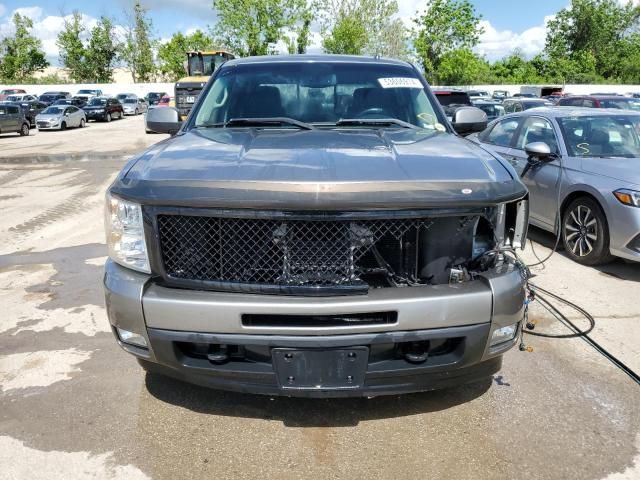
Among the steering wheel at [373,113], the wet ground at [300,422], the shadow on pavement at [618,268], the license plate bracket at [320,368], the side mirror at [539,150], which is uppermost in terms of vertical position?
the steering wheel at [373,113]

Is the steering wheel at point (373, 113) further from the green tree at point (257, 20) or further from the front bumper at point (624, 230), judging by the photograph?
the green tree at point (257, 20)

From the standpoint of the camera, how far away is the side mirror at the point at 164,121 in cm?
432

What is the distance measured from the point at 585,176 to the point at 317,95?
3.39 m

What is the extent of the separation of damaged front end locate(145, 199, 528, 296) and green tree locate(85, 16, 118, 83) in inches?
2986

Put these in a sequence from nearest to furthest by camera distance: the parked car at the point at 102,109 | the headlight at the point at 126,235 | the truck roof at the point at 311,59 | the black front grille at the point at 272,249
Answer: the black front grille at the point at 272,249 → the headlight at the point at 126,235 → the truck roof at the point at 311,59 → the parked car at the point at 102,109

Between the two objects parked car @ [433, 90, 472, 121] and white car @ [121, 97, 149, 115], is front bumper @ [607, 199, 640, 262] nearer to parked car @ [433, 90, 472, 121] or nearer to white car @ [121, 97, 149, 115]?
parked car @ [433, 90, 472, 121]

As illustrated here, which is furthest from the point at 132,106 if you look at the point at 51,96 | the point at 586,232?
the point at 586,232

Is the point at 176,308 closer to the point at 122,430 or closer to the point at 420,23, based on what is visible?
the point at 122,430

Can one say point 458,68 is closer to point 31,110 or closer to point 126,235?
point 31,110

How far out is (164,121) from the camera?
170 inches

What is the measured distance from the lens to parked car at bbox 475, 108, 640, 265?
17.5 ft

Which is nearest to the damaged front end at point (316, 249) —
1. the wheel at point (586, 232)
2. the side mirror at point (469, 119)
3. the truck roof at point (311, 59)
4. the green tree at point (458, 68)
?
the side mirror at point (469, 119)

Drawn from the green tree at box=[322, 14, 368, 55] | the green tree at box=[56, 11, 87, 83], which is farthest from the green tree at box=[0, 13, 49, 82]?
the green tree at box=[322, 14, 368, 55]

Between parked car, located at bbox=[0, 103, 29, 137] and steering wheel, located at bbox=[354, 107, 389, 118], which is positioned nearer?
steering wheel, located at bbox=[354, 107, 389, 118]
